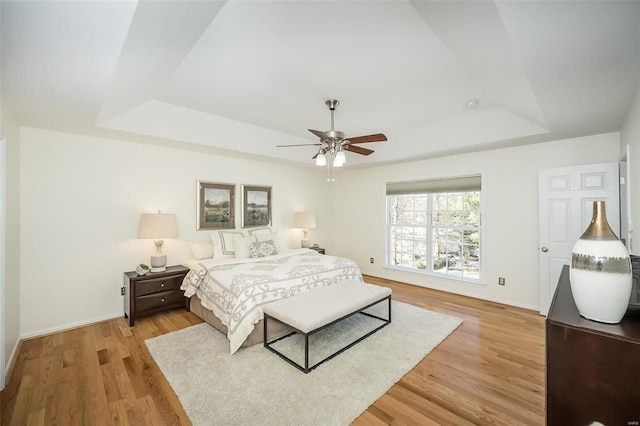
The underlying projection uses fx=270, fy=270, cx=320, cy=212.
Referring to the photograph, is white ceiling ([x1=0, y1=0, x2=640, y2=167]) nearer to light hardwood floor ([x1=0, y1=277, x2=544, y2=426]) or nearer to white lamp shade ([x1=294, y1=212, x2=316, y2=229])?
white lamp shade ([x1=294, y1=212, x2=316, y2=229])

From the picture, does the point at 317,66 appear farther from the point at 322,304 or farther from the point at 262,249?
the point at 262,249

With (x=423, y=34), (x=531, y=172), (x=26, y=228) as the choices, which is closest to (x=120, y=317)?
(x=26, y=228)

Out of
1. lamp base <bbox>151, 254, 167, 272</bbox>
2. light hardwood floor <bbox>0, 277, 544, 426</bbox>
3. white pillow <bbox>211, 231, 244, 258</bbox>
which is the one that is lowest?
light hardwood floor <bbox>0, 277, 544, 426</bbox>

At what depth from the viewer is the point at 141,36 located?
58.1 inches

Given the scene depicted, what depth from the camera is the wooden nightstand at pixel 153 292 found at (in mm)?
3213

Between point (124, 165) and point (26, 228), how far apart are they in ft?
3.85

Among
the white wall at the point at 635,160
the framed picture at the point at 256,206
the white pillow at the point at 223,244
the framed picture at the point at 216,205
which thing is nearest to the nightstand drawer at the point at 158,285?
the white pillow at the point at 223,244

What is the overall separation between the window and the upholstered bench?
200 cm

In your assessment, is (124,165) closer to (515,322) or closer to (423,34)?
(423,34)

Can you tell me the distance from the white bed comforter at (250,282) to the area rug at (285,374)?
0.87 feet

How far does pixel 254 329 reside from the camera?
271 centimetres

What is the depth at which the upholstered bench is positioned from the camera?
236 cm

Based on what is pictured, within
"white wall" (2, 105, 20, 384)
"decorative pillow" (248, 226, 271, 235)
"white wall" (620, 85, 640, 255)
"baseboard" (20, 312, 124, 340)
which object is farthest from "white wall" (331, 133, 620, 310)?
"white wall" (2, 105, 20, 384)

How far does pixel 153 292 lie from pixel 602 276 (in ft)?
13.0
